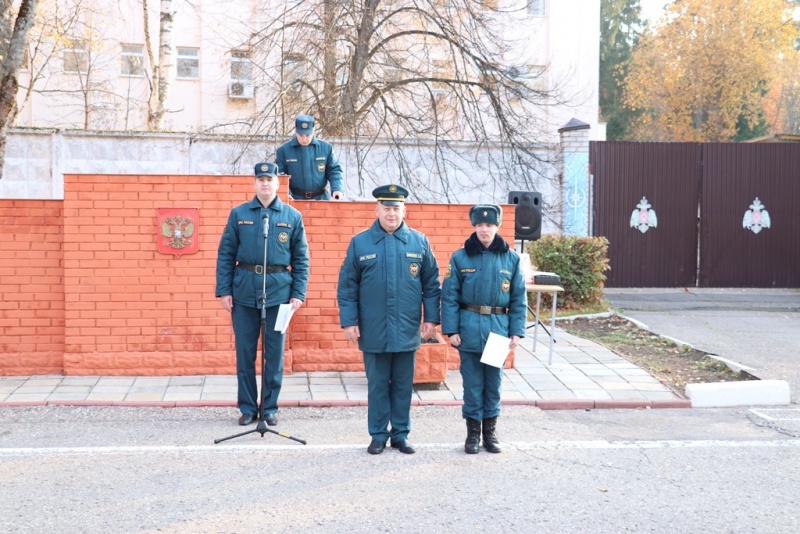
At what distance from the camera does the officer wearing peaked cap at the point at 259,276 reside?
696cm

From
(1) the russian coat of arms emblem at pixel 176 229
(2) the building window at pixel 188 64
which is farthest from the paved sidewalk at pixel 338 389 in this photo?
(2) the building window at pixel 188 64

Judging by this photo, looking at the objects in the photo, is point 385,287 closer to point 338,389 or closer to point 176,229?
point 338,389

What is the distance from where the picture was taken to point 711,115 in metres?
40.1

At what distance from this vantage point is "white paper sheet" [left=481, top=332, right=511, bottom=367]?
6113 millimetres

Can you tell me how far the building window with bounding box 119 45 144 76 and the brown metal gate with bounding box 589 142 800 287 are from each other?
19.0 metres

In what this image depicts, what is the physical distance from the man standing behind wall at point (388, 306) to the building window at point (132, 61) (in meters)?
25.8

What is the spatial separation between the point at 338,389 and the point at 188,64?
82.9ft

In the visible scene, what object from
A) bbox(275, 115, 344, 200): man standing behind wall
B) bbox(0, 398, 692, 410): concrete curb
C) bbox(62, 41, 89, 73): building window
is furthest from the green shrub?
bbox(62, 41, 89, 73): building window

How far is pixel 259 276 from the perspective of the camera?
6934 mm

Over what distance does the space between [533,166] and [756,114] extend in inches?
1192

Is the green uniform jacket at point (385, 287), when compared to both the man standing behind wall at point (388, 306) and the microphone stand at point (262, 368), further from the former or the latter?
the microphone stand at point (262, 368)

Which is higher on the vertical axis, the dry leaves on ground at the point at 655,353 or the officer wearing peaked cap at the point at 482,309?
the officer wearing peaked cap at the point at 482,309

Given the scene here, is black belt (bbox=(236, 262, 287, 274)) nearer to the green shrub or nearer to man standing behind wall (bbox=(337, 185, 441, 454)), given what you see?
man standing behind wall (bbox=(337, 185, 441, 454))

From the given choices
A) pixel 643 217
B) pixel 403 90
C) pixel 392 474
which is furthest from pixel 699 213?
pixel 392 474
